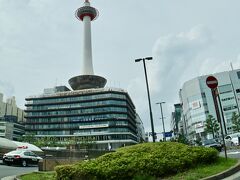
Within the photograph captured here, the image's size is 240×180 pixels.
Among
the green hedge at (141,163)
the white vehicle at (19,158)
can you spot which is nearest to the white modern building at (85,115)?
the white vehicle at (19,158)

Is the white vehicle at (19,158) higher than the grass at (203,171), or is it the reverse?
the white vehicle at (19,158)

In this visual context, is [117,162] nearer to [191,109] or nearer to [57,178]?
[57,178]

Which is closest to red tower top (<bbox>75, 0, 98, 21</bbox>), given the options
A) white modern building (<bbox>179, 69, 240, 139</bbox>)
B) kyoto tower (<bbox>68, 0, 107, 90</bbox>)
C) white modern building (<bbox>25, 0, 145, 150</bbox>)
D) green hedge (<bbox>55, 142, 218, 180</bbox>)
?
kyoto tower (<bbox>68, 0, 107, 90</bbox>)

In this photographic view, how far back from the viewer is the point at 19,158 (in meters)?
25.9

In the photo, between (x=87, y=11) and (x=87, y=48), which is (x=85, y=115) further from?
(x=87, y=11)

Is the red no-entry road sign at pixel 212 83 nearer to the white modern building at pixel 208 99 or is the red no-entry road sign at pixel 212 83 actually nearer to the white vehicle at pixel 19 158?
the white vehicle at pixel 19 158

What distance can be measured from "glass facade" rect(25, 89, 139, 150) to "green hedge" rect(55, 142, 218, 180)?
104 m

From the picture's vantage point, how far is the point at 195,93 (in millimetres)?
119125

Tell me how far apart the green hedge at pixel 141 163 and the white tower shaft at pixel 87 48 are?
124758 mm

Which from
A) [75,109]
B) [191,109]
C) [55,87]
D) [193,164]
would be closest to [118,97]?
[75,109]

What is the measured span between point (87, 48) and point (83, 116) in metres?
36.5

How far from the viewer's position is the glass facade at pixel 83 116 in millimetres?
116375

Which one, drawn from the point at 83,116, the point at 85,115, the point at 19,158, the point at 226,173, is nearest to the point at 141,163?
the point at 226,173

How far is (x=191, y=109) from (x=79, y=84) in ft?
165
